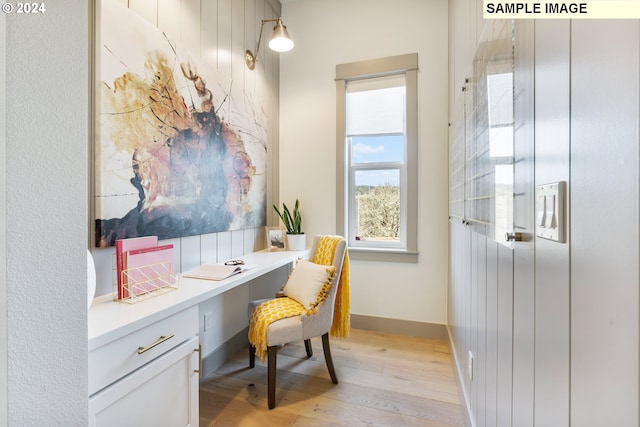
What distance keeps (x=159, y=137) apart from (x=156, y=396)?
125 cm

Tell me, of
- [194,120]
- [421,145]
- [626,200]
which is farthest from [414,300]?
[626,200]

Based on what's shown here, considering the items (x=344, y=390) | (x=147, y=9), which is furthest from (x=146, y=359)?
(x=147, y=9)

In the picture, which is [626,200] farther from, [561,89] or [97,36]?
[97,36]

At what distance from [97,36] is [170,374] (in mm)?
1502

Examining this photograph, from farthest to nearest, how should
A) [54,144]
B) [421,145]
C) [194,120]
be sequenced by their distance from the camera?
1. [421,145]
2. [194,120]
3. [54,144]

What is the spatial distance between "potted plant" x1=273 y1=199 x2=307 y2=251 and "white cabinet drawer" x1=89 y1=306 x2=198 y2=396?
4.43 feet

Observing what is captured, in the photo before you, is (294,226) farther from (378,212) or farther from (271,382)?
(271,382)

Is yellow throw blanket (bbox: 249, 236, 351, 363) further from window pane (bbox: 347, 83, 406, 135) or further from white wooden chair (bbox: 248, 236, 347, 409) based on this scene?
window pane (bbox: 347, 83, 406, 135)

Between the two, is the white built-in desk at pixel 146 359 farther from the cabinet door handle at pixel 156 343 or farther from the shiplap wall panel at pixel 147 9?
the shiplap wall panel at pixel 147 9

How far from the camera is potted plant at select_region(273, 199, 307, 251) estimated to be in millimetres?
2672

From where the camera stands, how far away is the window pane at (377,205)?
2785 mm

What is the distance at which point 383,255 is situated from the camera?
8.97ft

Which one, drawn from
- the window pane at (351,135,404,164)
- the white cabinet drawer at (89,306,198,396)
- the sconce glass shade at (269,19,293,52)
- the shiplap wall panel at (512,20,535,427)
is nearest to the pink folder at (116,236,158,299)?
the white cabinet drawer at (89,306,198,396)

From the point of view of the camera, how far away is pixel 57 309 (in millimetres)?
683
